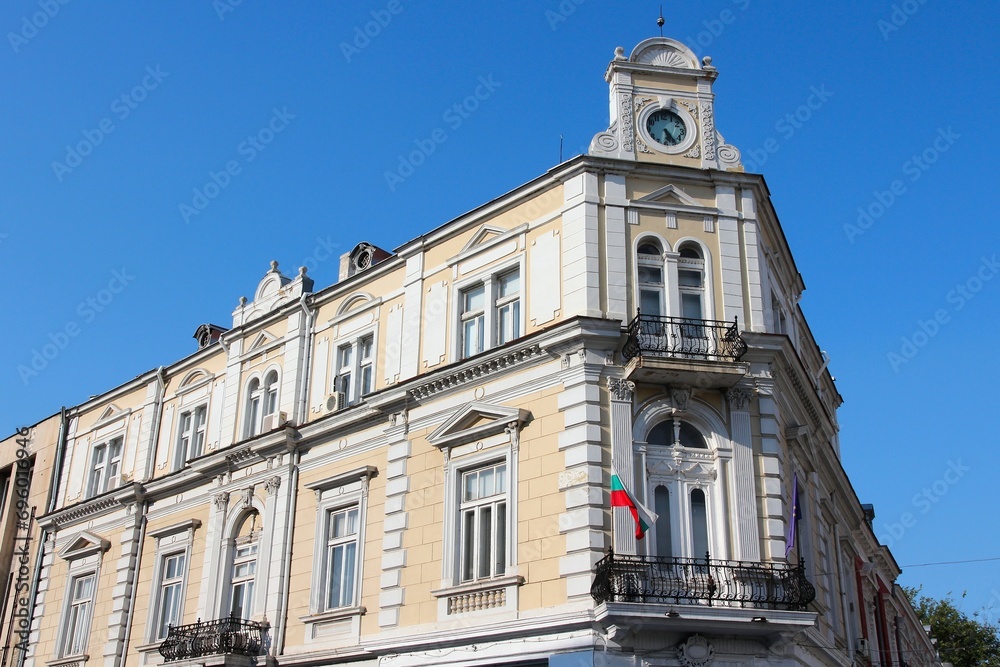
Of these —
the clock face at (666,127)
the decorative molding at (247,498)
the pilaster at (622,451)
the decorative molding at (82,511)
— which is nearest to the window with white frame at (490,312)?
the pilaster at (622,451)

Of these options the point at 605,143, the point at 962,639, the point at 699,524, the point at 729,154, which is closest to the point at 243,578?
the point at 699,524

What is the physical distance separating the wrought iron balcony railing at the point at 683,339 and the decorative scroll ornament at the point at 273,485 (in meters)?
10.9

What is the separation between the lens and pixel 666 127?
75.4ft

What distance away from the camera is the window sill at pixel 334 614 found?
906 inches

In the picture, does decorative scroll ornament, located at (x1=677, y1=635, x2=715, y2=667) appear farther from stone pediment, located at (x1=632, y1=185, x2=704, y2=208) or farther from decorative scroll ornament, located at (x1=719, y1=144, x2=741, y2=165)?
decorative scroll ornament, located at (x1=719, y1=144, x2=741, y2=165)

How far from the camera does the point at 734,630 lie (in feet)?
59.1

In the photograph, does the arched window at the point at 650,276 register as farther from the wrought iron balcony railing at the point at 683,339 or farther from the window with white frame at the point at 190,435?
the window with white frame at the point at 190,435

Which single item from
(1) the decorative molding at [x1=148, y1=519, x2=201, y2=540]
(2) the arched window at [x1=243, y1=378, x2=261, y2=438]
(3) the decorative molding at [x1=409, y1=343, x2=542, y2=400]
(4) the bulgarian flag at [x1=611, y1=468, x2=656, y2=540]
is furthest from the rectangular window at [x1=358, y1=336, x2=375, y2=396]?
(4) the bulgarian flag at [x1=611, y1=468, x2=656, y2=540]

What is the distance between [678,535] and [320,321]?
12.8m

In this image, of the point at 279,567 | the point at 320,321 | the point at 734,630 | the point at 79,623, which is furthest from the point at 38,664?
the point at 734,630

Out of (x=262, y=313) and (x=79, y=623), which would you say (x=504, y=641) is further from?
(x=79, y=623)

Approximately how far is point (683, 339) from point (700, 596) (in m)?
5.11

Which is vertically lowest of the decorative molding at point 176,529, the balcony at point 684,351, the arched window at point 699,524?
the arched window at point 699,524

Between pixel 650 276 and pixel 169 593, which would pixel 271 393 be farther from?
pixel 650 276
